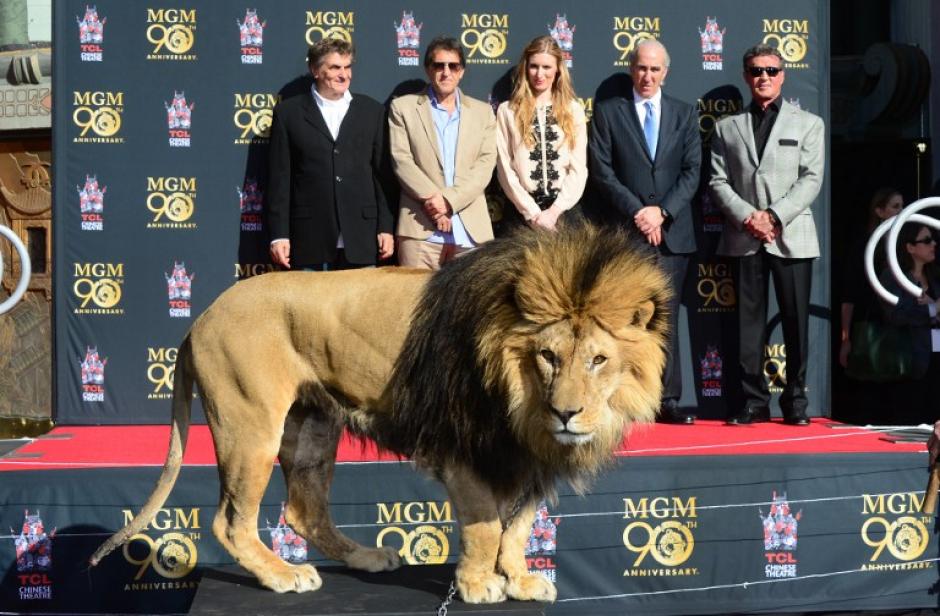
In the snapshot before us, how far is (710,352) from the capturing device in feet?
28.0

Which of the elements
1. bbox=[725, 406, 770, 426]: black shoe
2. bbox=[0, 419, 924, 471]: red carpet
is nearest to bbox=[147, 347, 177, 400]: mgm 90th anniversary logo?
bbox=[0, 419, 924, 471]: red carpet

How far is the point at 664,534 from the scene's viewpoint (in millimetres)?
6477

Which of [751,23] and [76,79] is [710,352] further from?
[76,79]

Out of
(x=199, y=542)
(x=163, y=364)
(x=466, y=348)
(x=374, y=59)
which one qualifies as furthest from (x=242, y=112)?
(x=466, y=348)

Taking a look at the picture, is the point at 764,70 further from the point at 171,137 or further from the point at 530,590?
the point at 530,590

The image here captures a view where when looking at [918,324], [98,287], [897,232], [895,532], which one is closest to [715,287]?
[918,324]

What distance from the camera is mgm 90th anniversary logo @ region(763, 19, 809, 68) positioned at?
858cm

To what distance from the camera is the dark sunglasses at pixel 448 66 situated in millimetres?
7663

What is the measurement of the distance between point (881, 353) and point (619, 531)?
8.32ft

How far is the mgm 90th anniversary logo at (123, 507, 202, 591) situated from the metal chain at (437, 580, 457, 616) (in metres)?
1.83

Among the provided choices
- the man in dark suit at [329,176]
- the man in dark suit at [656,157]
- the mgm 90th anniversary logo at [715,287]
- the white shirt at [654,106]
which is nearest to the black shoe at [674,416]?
the man in dark suit at [656,157]

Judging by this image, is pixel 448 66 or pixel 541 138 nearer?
pixel 448 66

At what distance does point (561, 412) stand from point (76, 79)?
16.6 feet

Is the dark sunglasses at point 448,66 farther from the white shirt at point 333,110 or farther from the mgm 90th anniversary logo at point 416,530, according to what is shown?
the mgm 90th anniversary logo at point 416,530
